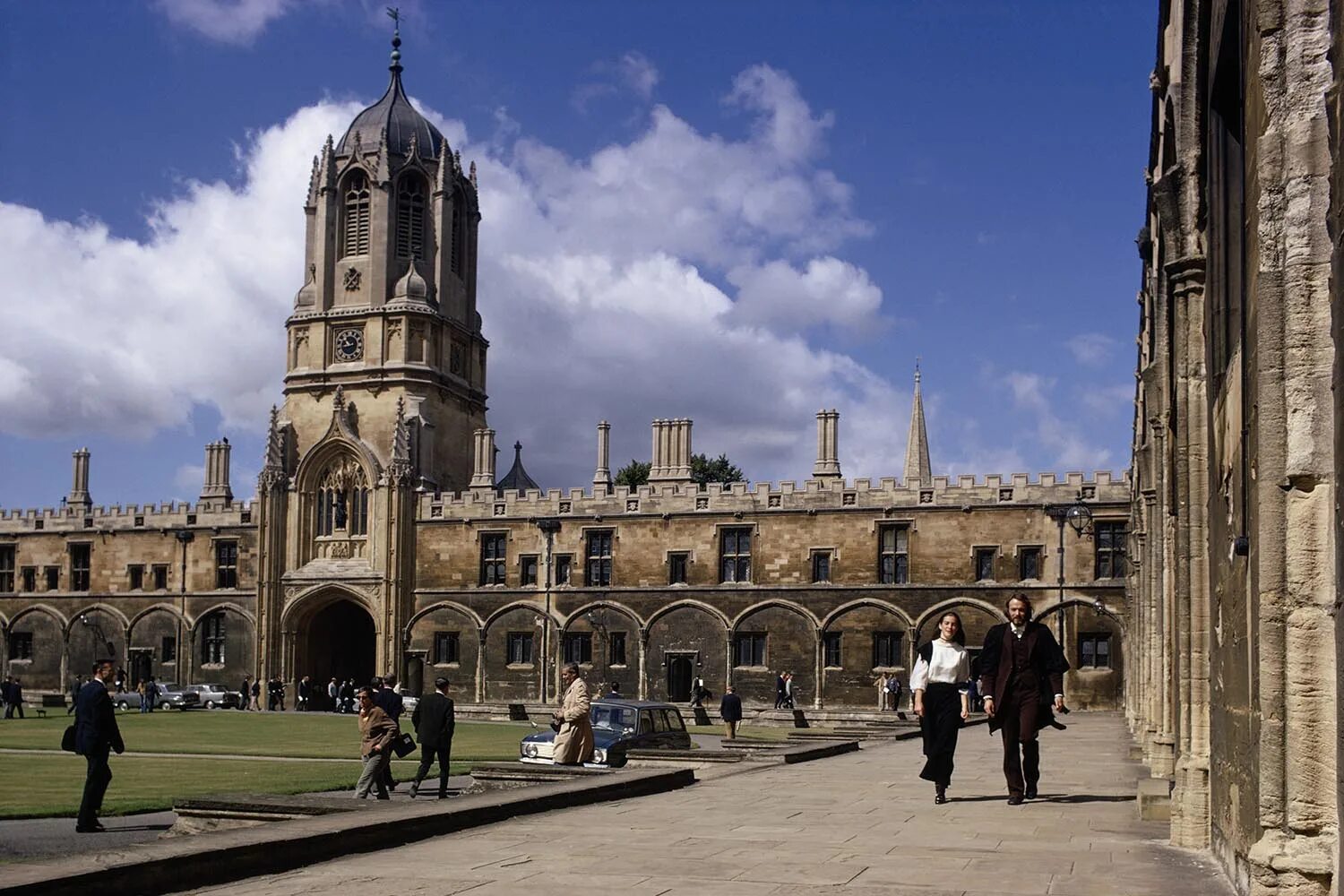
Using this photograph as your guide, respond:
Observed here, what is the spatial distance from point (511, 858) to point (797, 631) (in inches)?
1537

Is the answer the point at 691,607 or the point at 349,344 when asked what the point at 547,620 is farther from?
the point at 349,344

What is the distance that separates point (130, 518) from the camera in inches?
2265

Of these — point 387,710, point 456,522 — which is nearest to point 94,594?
point 456,522

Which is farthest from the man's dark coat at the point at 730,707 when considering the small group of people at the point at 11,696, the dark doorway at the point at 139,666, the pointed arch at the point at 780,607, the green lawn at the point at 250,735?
the dark doorway at the point at 139,666

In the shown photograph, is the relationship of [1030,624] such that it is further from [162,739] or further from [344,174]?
[344,174]

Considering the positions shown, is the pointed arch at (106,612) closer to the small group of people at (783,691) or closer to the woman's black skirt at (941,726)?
the small group of people at (783,691)

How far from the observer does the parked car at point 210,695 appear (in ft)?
164

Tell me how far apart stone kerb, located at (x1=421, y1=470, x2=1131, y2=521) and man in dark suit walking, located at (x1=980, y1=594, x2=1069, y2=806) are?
112 ft

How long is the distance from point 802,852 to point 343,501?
46825mm

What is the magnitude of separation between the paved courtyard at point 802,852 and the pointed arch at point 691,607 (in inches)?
1340

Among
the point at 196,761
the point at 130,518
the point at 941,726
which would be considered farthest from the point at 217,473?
the point at 941,726

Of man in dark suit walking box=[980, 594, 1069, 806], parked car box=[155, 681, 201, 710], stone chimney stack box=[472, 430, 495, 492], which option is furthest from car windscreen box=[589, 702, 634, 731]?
stone chimney stack box=[472, 430, 495, 492]

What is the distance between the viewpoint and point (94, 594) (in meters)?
57.3

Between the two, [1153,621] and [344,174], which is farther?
[344,174]
